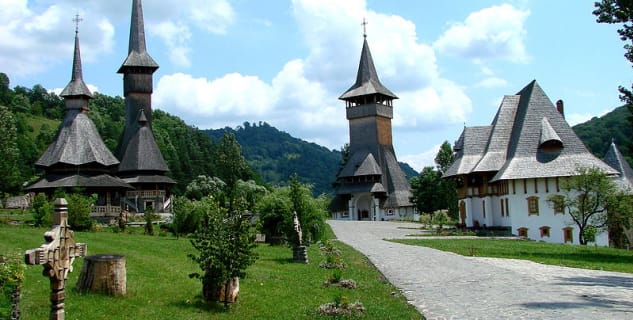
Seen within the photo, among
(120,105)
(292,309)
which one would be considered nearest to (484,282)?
(292,309)

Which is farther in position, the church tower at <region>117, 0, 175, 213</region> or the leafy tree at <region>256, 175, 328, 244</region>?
the church tower at <region>117, 0, 175, 213</region>

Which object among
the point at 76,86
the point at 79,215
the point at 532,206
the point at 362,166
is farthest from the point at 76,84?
the point at 532,206

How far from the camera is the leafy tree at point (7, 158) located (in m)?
61.9

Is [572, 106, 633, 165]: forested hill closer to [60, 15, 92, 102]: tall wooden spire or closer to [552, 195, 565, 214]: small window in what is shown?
[552, 195, 565, 214]: small window

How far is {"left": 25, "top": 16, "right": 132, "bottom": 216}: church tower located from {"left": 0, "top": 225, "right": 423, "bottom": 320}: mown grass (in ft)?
80.9

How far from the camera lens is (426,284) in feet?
49.6

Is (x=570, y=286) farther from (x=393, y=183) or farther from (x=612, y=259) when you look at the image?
(x=393, y=183)

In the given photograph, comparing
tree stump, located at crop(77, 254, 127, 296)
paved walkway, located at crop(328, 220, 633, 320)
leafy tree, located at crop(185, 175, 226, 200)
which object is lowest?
paved walkway, located at crop(328, 220, 633, 320)

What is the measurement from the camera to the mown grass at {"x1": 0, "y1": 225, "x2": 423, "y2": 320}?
33.6 feet

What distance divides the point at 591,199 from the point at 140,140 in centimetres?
3524

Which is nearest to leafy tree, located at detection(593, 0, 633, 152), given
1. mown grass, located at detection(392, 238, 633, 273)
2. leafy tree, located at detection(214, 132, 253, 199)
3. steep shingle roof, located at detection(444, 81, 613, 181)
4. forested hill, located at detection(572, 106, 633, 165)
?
mown grass, located at detection(392, 238, 633, 273)

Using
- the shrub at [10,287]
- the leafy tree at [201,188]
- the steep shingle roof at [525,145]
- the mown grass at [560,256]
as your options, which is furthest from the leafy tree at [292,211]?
the leafy tree at [201,188]

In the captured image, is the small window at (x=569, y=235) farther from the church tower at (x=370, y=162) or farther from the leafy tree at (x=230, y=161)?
the leafy tree at (x=230, y=161)

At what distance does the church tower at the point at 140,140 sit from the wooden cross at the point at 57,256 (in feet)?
138
